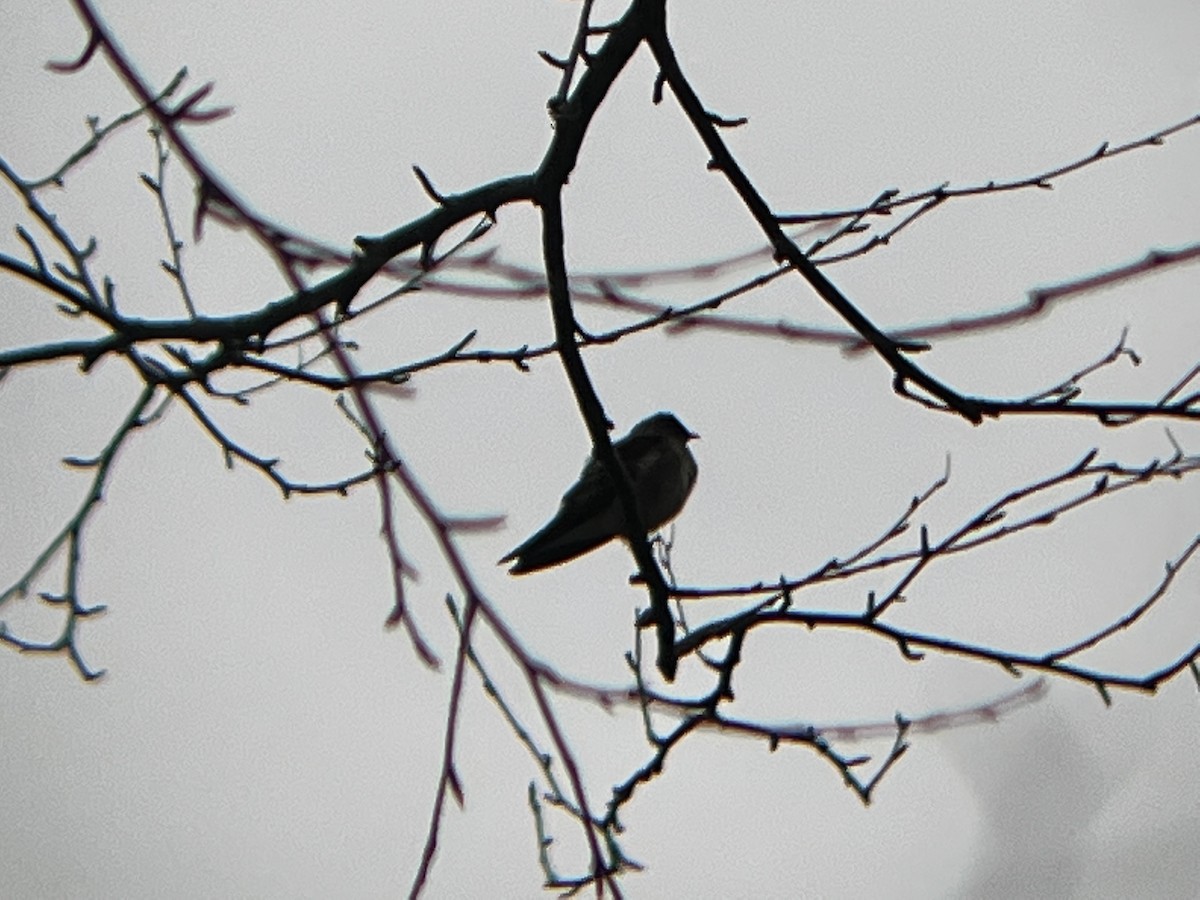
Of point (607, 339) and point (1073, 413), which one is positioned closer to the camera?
point (1073, 413)

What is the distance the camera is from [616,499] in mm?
3889

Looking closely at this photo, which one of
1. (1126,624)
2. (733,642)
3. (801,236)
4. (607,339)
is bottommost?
(1126,624)

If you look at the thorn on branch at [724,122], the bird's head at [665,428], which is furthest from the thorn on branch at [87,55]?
the bird's head at [665,428]

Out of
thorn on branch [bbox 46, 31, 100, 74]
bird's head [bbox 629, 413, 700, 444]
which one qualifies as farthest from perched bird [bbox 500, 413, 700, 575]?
thorn on branch [bbox 46, 31, 100, 74]

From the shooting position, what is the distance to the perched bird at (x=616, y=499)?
4.33 meters

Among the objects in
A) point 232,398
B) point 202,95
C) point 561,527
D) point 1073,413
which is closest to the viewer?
point 1073,413

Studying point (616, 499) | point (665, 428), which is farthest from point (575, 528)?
point (665, 428)

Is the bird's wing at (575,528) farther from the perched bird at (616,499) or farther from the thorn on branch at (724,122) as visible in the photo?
the thorn on branch at (724,122)

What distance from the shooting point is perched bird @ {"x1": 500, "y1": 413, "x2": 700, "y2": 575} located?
14.2 ft

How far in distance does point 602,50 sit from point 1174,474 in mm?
1527

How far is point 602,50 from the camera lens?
279cm

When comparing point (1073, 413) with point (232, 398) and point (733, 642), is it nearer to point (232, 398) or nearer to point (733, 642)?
point (733, 642)

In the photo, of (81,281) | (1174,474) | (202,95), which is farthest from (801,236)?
(81,281)

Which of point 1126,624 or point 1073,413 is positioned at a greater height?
point 1073,413
